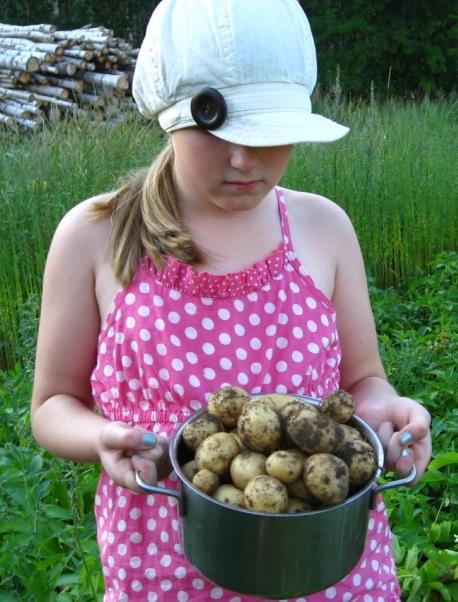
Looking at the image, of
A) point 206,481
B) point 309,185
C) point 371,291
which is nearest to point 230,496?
point 206,481

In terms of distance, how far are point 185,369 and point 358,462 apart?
39cm

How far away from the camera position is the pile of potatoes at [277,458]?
Result: 1.03m

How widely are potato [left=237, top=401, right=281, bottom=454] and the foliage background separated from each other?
44.8 feet

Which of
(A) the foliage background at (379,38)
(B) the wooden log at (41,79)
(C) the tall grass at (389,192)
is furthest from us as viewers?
(A) the foliage background at (379,38)

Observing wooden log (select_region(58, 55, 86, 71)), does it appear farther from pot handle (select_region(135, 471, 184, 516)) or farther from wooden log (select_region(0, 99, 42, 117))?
pot handle (select_region(135, 471, 184, 516))

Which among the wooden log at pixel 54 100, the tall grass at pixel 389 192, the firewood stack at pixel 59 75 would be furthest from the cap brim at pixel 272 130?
the firewood stack at pixel 59 75

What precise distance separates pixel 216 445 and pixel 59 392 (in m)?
0.47

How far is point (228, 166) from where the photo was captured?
126 cm

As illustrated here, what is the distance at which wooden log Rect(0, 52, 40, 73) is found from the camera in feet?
25.3

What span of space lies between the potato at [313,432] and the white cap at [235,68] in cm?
42

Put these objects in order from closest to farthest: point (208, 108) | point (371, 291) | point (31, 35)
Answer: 1. point (208, 108)
2. point (371, 291)
3. point (31, 35)

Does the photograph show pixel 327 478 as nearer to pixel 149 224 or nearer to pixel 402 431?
pixel 402 431

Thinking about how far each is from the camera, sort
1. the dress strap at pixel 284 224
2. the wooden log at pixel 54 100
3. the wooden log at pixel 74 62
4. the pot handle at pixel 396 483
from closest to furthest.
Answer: the pot handle at pixel 396 483, the dress strap at pixel 284 224, the wooden log at pixel 54 100, the wooden log at pixel 74 62

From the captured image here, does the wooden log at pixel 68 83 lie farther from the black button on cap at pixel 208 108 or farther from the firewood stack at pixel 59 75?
the black button on cap at pixel 208 108
